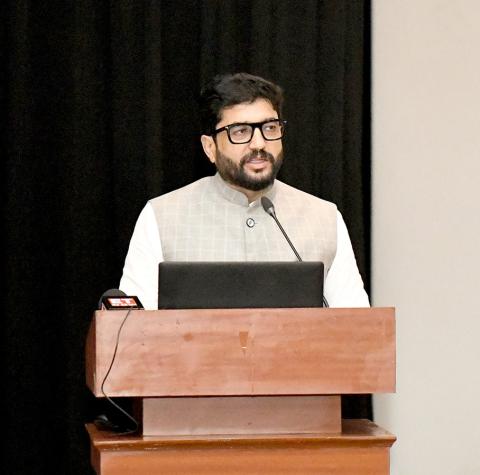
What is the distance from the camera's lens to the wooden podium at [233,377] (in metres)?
2.25

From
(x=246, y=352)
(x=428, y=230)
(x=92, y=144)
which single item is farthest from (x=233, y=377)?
(x=428, y=230)

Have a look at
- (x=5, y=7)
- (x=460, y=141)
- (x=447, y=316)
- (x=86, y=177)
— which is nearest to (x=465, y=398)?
(x=447, y=316)

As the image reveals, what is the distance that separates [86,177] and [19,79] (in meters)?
0.39

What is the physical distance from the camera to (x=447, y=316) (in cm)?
380

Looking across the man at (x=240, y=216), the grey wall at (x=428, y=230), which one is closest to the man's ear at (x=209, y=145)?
the man at (x=240, y=216)

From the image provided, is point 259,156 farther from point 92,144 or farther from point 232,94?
point 92,144

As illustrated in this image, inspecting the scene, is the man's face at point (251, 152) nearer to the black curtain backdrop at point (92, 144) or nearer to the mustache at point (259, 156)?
the mustache at point (259, 156)

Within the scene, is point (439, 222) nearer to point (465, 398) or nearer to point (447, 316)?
point (447, 316)

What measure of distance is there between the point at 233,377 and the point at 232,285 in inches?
8.4

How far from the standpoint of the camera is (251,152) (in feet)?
10.2

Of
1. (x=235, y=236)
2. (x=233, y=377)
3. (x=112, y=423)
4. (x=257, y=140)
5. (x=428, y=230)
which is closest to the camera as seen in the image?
(x=233, y=377)

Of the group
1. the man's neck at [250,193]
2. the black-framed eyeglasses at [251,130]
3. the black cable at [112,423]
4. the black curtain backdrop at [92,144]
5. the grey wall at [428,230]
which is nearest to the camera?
the black cable at [112,423]

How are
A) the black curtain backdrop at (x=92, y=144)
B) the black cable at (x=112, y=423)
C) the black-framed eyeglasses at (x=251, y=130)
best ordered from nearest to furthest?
the black cable at (x=112, y=423), the black-framed eyeglasses at (x=251, y=130), the black curtain backdrop at (x=92, y=144)

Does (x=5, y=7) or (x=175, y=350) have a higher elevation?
(x=5, y=7)
